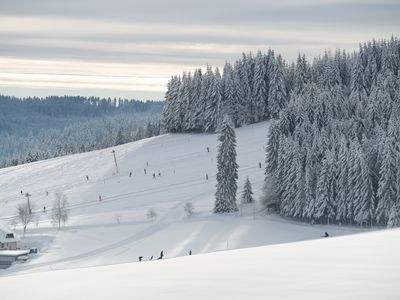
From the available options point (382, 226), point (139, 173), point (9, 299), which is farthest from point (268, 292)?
point (139, 173)

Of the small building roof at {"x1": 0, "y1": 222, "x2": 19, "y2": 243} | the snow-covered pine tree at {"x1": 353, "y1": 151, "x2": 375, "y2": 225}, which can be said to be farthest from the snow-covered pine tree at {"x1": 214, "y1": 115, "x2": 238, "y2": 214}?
the small building roof at {"x1": 0, "y1": 222, "x2": 19, "y2": 243}

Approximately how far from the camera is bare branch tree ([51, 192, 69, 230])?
2744 inches

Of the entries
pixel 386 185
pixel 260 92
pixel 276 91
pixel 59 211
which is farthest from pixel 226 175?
pixel 260 92

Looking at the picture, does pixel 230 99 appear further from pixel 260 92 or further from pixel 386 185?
pixel 386 185

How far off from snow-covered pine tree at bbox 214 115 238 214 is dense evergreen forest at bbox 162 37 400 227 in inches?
141

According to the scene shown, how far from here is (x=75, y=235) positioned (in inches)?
2542

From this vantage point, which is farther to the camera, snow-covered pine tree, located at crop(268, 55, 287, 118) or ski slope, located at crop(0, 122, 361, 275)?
snow-covered pine tree, located at crop(268, 55, 287, 118)

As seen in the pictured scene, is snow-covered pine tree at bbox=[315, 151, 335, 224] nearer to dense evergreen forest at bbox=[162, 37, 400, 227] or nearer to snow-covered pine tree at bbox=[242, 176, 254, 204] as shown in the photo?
dense evergreen forest at bbox=[162, 37, 400, 227]

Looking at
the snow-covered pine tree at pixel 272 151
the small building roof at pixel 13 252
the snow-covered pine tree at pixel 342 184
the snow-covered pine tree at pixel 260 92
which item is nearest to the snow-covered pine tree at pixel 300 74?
the snow-covered pine tree at pixel 260 92

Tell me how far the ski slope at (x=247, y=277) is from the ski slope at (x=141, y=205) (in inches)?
1624

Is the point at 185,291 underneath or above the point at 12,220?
above

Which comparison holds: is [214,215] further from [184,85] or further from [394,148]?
[184,85]

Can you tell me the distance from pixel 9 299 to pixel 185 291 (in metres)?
1.91

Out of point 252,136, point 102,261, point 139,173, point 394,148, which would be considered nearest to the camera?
point 102,261
